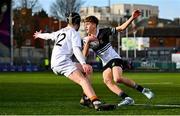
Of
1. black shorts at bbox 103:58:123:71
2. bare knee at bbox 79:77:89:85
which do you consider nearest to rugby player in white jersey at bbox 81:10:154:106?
black shorts at bbox 103:58:123:71

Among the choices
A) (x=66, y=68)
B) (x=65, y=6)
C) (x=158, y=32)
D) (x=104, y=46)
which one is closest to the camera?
(x=66, y=68)

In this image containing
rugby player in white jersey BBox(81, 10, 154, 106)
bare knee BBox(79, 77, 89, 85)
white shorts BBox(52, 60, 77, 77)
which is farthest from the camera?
rugby player in white jersey BBox(81, 10, 154, 106)

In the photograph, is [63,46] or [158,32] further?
[158,32]

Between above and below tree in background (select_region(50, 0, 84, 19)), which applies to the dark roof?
below

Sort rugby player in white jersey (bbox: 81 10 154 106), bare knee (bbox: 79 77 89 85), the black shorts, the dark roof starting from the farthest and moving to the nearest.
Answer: the dark roof
the black shorts
rugby player in white jersey (bbox: 81 10 154 106)
bare knee (bbox: 79 77 89 85)

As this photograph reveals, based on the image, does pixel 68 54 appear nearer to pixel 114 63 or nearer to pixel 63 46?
pixel 63 46

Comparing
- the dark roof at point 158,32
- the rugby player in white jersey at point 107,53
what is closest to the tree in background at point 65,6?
the dark roof at point 158,32

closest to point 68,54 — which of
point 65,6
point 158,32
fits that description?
point 65,6

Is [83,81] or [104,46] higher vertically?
[104,46]

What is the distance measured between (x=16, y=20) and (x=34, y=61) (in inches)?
552

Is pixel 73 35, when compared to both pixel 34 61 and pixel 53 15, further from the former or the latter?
pixel 53 15

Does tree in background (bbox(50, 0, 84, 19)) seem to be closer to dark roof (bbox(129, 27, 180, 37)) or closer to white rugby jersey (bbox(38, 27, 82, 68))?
dark roof (bbox(129, 27, 180, 37))

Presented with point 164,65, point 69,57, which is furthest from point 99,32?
point 164,65

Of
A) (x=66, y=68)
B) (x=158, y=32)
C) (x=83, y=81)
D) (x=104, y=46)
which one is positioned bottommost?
(x=83, y=81)
